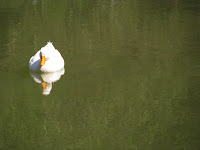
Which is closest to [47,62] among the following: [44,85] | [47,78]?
[47,78]

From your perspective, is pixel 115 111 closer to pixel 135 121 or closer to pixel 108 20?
pixel 135 121

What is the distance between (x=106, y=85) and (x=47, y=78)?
1572mm

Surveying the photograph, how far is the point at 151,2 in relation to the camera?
1978 centimetres

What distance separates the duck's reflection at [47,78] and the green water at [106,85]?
143 millimetres

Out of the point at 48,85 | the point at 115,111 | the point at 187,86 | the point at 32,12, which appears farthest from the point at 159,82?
the point at 32,12

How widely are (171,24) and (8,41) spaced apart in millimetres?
5329

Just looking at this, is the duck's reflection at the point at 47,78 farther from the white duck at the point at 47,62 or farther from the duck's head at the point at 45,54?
the duck's head at the point at 45,54

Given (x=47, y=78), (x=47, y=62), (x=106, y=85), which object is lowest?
(x=106, y=85)

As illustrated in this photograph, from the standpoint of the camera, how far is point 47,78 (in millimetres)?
10891

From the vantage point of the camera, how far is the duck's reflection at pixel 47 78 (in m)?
Result: 10.2

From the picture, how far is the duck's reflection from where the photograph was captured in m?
10.2

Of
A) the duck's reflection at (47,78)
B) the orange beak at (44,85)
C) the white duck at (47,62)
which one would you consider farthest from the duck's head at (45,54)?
the orange beak at (44,85)

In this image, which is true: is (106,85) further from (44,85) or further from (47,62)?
(47,62)

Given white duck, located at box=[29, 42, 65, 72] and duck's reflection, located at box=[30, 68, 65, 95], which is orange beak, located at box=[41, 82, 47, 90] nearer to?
duck's reflection, located at box=[30, 68, 65, 95]
